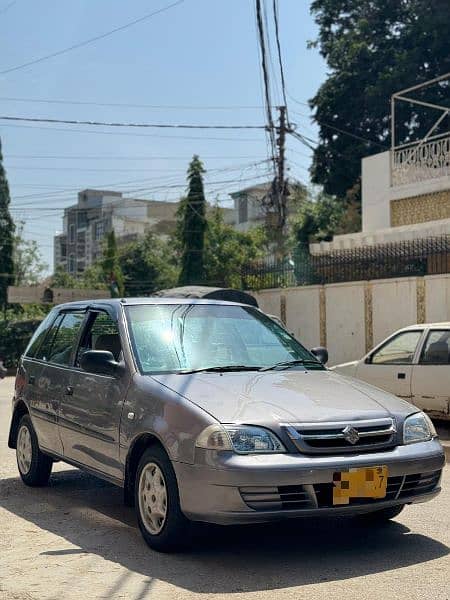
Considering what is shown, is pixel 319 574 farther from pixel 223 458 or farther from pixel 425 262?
pixel 425 262

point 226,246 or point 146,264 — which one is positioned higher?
point 226,246

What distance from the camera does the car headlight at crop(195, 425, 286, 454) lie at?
5.08 meters

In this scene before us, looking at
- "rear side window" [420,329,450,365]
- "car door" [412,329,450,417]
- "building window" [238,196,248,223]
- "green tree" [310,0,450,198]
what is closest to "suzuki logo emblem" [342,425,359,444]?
"car door" [412,329,450,417]

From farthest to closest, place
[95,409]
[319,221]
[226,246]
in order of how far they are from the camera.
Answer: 1. [319,221]
2. [226,246]
3. [95,409]

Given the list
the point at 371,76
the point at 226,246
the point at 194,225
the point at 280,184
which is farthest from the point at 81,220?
the point at 280,184

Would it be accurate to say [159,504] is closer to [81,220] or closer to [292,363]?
[292,363]

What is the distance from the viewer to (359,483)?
5.16 metres

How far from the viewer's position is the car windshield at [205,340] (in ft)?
20.5

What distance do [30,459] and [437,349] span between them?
5.60 meters

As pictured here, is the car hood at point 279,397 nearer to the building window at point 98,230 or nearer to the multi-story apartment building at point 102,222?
the multi-story apartment building at point 102,222

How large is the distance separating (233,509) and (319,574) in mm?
627

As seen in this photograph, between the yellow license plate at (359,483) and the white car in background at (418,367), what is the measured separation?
5861 millimetres

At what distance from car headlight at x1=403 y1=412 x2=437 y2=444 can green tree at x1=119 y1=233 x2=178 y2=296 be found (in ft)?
170

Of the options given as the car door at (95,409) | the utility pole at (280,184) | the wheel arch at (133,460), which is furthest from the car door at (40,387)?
the utility pole at (280,184)
